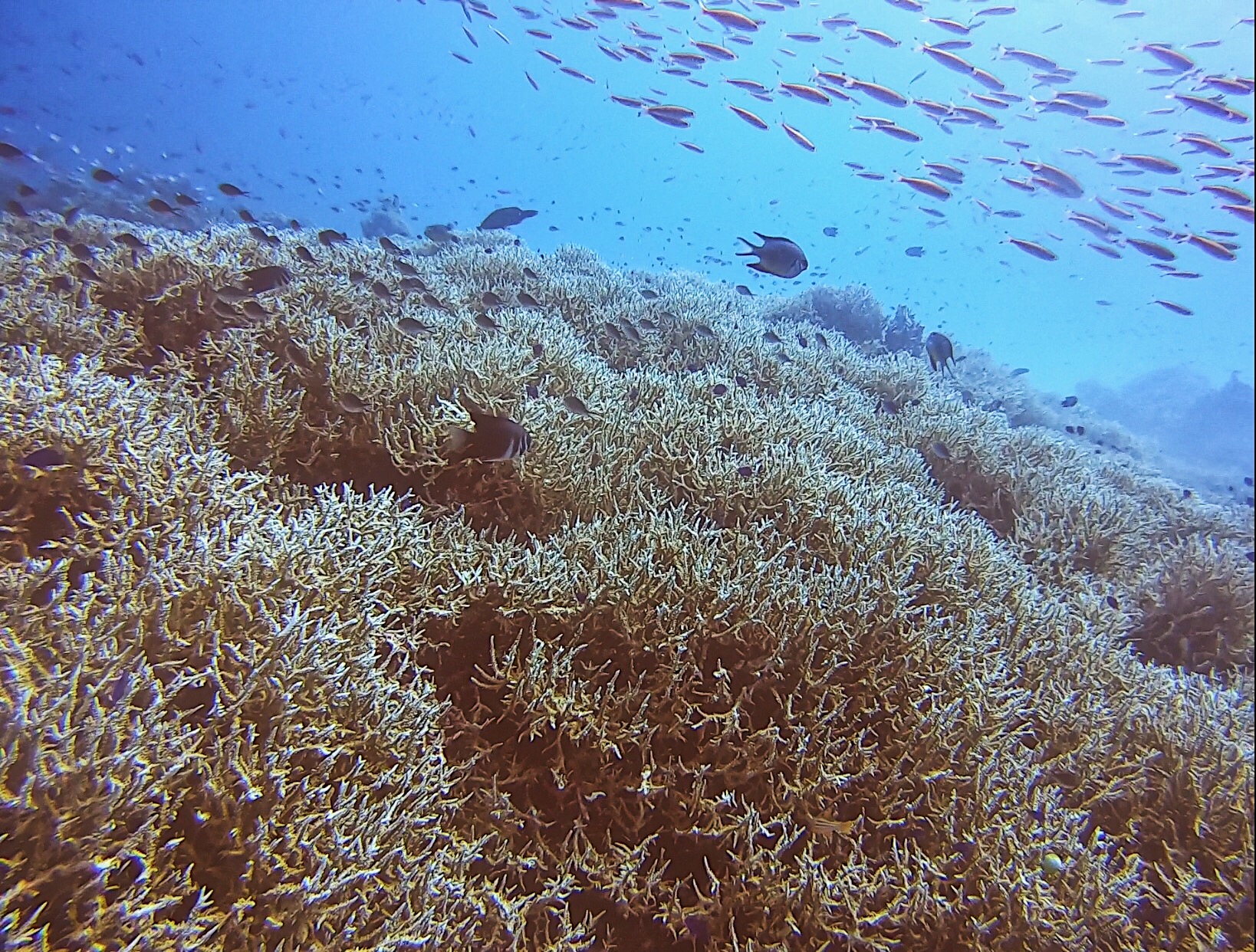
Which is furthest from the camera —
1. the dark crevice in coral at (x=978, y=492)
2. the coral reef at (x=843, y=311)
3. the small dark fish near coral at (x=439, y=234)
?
the coral reef at (x=843, y=311)

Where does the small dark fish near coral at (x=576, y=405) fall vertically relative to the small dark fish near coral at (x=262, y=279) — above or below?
below

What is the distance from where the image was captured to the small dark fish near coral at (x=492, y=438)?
282 centimetres

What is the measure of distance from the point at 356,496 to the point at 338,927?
1.70 meters

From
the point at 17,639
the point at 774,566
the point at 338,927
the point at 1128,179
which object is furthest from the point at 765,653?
the point at 1128,179

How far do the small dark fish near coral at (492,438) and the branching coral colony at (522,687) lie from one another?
1.34 ft

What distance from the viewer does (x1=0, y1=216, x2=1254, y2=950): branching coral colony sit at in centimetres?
161

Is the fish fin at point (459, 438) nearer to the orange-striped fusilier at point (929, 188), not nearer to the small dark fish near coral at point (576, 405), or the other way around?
the small dark fish near coral at point (576, 405)

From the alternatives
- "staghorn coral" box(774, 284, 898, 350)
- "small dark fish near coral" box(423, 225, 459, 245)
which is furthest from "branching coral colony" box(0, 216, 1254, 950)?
"staghorn coral" box(774, 284, 898, 350)

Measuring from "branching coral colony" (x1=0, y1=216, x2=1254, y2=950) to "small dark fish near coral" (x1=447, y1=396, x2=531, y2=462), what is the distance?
0.41 metres

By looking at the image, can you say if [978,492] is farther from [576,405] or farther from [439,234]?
[439,234]

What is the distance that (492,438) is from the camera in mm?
2822

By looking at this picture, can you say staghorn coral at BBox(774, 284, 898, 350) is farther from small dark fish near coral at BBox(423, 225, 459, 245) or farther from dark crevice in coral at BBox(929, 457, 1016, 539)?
dark crevice in coral at BBox(929, 457, 1016, 539)

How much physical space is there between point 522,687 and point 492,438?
1.18 metres

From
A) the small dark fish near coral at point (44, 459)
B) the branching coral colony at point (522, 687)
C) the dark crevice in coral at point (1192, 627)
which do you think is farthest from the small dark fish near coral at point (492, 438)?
the dark crevice in coral at point (1192, 627)
